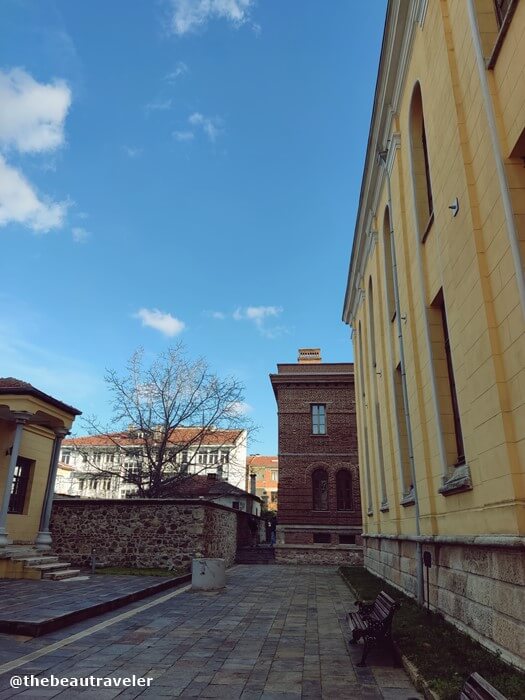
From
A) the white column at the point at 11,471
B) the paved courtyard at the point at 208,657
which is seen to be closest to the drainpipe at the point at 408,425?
the paved courtyard at the point at 208,657

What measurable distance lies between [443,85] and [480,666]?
747cm

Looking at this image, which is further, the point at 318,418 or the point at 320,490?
the point at 318,418

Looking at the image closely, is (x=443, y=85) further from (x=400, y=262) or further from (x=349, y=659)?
(x=349, y=659)

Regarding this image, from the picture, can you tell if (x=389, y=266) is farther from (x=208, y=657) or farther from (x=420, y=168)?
(x=208, y=657)

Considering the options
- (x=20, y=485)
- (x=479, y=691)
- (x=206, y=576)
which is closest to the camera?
(x=479, y=691)

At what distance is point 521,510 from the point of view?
15.7 feet

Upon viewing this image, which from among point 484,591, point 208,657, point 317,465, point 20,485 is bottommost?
point 208,657

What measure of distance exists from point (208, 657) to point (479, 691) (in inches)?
161

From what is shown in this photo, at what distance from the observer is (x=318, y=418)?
90.6 ft

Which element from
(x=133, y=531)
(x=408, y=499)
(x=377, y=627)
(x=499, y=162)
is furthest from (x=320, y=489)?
(x=499, y=162)

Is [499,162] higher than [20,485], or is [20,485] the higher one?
[499,162]

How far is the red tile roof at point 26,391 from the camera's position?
13.4 metres

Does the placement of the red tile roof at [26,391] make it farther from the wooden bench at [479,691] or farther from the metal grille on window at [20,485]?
the wooden bench at [479,691]

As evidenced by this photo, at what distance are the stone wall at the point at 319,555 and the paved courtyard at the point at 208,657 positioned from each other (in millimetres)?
15625
